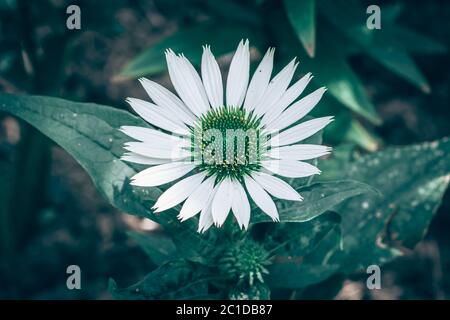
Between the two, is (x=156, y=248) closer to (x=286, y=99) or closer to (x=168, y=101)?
(x=168, y=101)

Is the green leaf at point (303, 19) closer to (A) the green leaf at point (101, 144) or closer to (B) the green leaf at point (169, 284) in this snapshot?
(A) the green leaf at point (101, 144)

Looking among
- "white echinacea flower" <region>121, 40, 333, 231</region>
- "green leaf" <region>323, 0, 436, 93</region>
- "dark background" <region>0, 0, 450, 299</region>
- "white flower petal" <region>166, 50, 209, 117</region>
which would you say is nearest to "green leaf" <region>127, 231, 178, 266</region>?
"white echinacea flower" <region>121, 40, 333, 231</region>

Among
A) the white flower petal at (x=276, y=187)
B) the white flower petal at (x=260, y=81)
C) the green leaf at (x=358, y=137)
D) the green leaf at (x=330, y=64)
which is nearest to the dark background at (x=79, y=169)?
the green leaf at (x=358, y=137)

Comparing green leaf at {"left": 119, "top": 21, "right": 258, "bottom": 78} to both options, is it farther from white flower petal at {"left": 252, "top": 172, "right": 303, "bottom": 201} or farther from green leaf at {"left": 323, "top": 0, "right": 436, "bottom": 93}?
white flower petal at {"left": 252, "top": 172, "right": 303, "bottom": 201}

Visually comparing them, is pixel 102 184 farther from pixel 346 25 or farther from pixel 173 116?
pixel 346 25
